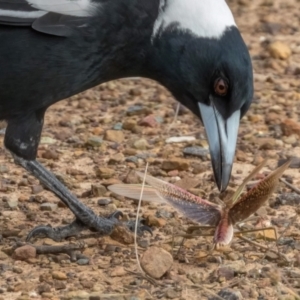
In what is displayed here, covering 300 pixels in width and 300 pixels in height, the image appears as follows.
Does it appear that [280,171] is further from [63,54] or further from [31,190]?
[31,190]

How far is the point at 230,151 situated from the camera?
14.3ft

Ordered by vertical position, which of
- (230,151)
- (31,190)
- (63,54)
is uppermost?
(63,54)

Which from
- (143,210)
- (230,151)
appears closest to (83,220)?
(143,210)

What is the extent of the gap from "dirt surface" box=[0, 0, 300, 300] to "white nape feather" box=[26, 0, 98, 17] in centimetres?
94

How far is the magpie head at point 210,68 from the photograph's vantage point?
4332 mm

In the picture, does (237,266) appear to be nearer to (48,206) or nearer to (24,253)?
(24,253)

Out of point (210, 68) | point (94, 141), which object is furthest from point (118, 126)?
point (210, 68)

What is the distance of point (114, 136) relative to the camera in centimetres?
576

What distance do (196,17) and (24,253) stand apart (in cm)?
126

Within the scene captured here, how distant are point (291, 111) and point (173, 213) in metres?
1.72

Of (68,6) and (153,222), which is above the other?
(68,6)

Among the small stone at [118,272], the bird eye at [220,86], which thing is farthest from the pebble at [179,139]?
the small stone at [118,272]

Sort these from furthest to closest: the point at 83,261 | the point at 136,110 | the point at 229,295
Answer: the point at 136,110 < the point at 83,261 < the point at 229,295

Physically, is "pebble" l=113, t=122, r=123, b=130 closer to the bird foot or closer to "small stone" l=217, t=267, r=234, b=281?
the bird foot
